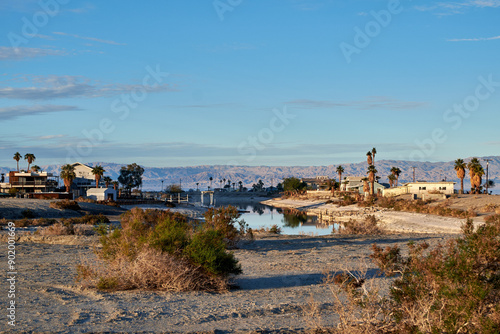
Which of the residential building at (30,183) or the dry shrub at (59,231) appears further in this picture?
the residential building at (30,183)

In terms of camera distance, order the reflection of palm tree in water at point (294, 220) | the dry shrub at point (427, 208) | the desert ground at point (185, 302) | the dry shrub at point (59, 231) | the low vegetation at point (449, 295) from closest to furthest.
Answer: the low vegetation at point (449, 295)
the desert ground at point (185, 302)
the dry shrub at point (59, 231)
the dry shrub at point (427, 208)
the reflection of palm tree in water at point (294, 220)

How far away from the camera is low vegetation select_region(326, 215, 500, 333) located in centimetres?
635

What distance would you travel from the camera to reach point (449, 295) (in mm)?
6445

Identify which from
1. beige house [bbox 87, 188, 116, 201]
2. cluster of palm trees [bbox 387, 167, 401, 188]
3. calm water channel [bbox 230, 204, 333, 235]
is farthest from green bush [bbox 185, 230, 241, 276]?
cluster of palm trees [bbox 387, 167, 401, 188]

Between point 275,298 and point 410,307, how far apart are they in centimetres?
426

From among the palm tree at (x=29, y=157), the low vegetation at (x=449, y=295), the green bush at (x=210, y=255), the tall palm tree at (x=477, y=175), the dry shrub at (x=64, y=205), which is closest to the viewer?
the low vegetation at (x=449, y=295)

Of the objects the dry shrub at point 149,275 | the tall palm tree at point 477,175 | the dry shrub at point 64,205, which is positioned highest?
the tall palm tree at point 477,175

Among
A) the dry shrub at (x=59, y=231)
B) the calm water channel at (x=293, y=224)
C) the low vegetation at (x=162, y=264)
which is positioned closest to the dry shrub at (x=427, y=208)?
the calm water channel at (x=293, y=224)

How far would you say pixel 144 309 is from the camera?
9391 mm

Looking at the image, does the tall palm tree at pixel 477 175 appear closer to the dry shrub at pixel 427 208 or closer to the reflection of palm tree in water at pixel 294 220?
the dry shrub at pixel 427 208

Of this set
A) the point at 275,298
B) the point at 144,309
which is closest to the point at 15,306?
the point at 144,309

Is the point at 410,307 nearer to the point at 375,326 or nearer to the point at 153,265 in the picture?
the point at 375,326

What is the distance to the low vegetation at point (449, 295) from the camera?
635 centimetres

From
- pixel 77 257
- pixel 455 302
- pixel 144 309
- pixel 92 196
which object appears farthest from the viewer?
pixel 92 196
